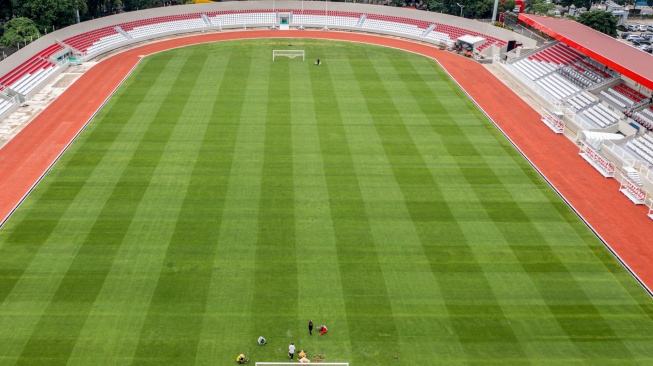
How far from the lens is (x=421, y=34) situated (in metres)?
73.1

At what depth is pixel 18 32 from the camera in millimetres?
56781

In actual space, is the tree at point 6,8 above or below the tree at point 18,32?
above

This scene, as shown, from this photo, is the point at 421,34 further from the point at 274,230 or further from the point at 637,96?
the point at 274,230

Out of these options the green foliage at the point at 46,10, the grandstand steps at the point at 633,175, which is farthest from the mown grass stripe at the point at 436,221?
the green foliage at the point at 46,10

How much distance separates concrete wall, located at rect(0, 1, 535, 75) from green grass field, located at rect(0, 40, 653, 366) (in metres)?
19.3

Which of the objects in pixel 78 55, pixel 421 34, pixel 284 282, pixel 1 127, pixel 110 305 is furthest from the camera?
pixel 421 34

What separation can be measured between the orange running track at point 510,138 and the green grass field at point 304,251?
1.38 meters

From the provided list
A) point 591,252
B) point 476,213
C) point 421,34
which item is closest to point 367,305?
point 476,213

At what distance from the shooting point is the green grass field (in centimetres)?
2520

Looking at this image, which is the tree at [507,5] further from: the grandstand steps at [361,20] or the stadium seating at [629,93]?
the stadium seating at [629,93]

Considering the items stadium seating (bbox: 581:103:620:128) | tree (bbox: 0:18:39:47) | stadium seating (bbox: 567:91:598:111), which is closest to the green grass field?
stadium seating (bbox: 567:91:598:111)

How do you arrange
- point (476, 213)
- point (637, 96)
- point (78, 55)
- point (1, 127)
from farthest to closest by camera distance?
point (78, 55)
point (637, 96)
point (1, 127)
point (476, 213)

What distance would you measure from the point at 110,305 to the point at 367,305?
11.7 metres

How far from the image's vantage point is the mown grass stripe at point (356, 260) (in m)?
25.3
